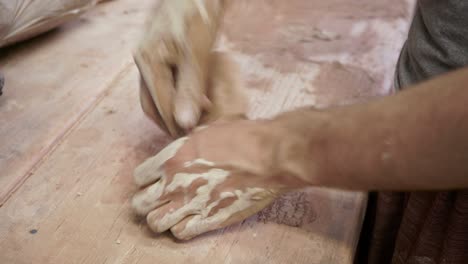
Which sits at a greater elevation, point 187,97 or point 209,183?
point 187,97

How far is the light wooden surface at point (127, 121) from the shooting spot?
38.3 inches

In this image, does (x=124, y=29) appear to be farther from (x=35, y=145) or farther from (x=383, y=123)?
(x=383, y=123)

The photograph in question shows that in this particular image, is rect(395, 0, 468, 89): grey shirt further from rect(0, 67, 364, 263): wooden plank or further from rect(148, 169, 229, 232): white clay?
rect(148, 169, 229, 232): white clay

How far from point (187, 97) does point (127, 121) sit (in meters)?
0.31

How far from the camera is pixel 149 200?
99 centimetres

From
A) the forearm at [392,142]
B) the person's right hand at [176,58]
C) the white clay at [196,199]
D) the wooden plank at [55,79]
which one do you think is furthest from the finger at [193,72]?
the wooden plank at [55,79]

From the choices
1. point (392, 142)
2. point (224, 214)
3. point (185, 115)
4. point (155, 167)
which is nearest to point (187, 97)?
point (185, 115)

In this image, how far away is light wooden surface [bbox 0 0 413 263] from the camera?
97 cm

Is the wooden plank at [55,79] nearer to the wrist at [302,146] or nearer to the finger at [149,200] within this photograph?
the finger at [149,200]

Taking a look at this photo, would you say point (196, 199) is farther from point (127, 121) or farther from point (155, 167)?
point (127, 121)

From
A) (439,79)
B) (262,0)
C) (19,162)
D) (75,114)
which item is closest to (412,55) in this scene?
(439,79)

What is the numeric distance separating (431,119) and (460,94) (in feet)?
0.17

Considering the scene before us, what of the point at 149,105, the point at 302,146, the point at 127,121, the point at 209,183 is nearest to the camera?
the point at 302,146

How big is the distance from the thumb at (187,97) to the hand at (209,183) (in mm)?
60
